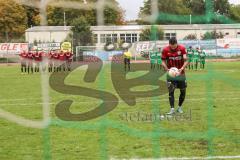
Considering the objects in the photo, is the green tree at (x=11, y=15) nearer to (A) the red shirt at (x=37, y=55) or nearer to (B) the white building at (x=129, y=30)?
(B) the white building at (x=129, y=30)

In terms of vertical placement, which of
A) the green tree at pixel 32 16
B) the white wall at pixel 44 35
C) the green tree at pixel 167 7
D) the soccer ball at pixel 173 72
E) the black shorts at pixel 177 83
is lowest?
the black shorts at pixel 177 83

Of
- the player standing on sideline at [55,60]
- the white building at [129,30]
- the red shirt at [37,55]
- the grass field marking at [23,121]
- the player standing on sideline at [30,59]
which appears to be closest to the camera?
the grass field marking at [23,121]

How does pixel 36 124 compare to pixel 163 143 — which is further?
pixel 36 124

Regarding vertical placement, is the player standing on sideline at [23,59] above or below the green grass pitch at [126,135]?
above

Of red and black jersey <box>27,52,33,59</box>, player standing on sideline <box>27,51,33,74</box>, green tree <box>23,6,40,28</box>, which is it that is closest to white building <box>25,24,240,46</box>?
green tree <box>23,6,40,28</box>

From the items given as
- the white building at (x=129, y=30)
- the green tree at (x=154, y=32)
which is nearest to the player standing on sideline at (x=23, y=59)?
the white building at (x=129, y=30)

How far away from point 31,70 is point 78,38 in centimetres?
1347

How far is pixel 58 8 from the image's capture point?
7996mm

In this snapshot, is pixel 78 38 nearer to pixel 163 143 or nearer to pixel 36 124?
pixel 36 124

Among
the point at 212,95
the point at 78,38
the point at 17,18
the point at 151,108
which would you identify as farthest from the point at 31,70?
the point at 17,18

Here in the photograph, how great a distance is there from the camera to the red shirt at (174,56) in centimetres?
1032

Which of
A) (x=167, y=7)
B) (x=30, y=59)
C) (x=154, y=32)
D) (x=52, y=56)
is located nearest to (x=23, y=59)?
(x=30, y=59)

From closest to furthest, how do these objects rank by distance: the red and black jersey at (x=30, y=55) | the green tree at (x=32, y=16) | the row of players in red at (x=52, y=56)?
1. the green tree at (x=32, y=16)
2. the row of players in red at (x=52, y=56)
3. the red and black jersey at (x=30, y=55)

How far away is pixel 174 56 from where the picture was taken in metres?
10.4
